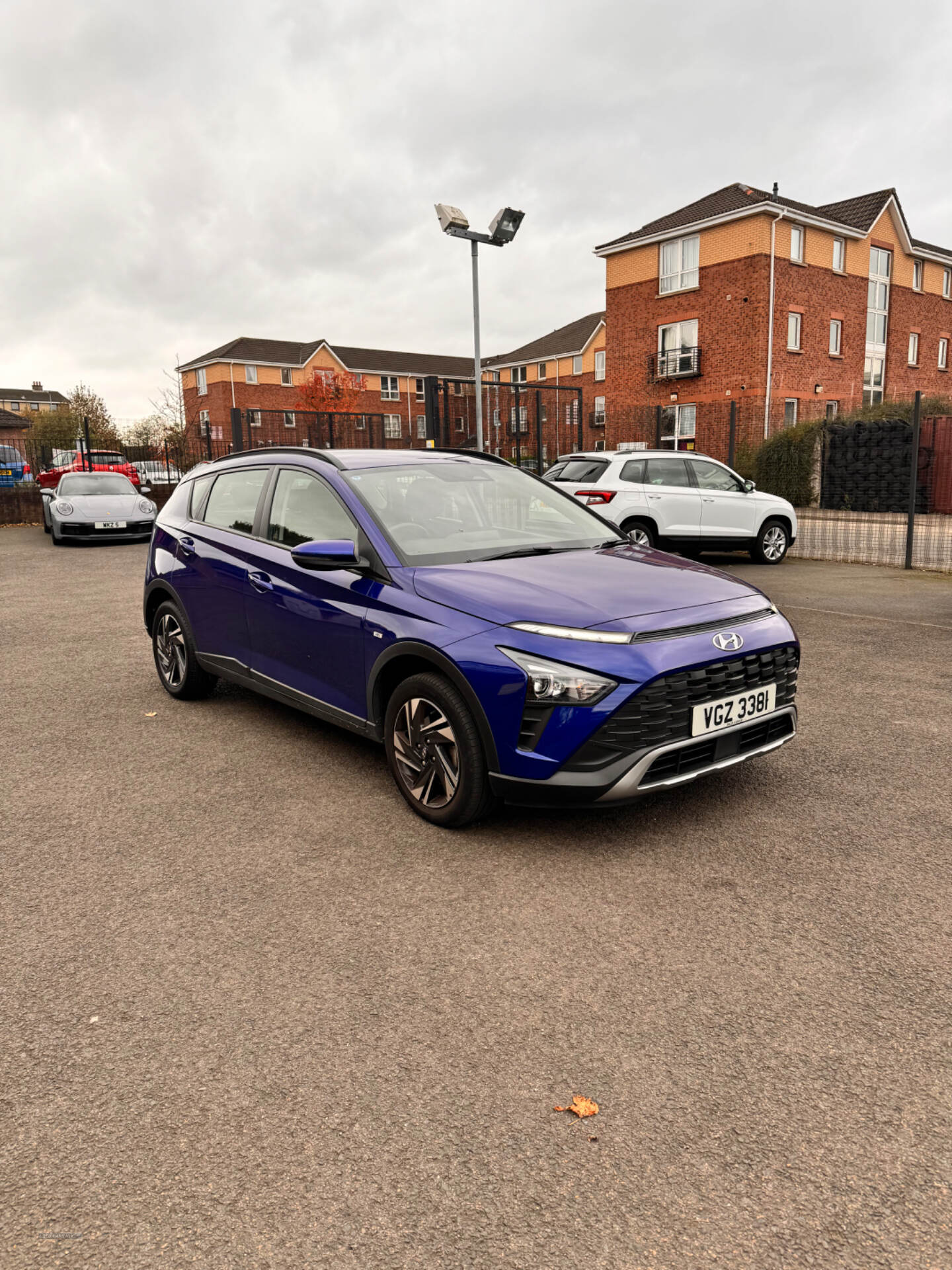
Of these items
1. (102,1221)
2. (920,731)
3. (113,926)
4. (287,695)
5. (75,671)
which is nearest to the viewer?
(102,1221)

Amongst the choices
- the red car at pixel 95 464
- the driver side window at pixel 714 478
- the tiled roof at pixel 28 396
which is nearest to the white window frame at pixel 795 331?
the driver side window at pixel 714 478

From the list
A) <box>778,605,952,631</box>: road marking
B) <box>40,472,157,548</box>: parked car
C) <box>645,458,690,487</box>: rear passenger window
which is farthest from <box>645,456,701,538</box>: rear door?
<box>40,472,157,548</box>: parked car

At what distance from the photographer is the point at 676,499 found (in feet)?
41.5

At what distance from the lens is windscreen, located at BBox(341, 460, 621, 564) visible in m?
4.34

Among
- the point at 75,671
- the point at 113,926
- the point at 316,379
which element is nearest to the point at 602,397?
the point at 316,379

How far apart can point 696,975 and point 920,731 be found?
3025mm

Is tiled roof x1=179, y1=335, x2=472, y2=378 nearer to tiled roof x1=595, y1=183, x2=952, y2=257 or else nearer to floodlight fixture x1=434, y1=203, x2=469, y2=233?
tiled roof x1=595, y1=183, x2=952, y2=257

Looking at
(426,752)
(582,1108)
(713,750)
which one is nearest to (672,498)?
(713,750)

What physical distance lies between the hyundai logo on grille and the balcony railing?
109 feet

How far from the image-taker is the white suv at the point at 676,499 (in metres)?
12.5

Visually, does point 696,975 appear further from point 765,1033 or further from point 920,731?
point 920,731

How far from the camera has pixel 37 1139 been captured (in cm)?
214

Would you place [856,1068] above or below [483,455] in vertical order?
below

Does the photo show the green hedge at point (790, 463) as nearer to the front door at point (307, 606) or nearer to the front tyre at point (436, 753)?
the front door at point (307, 606)
